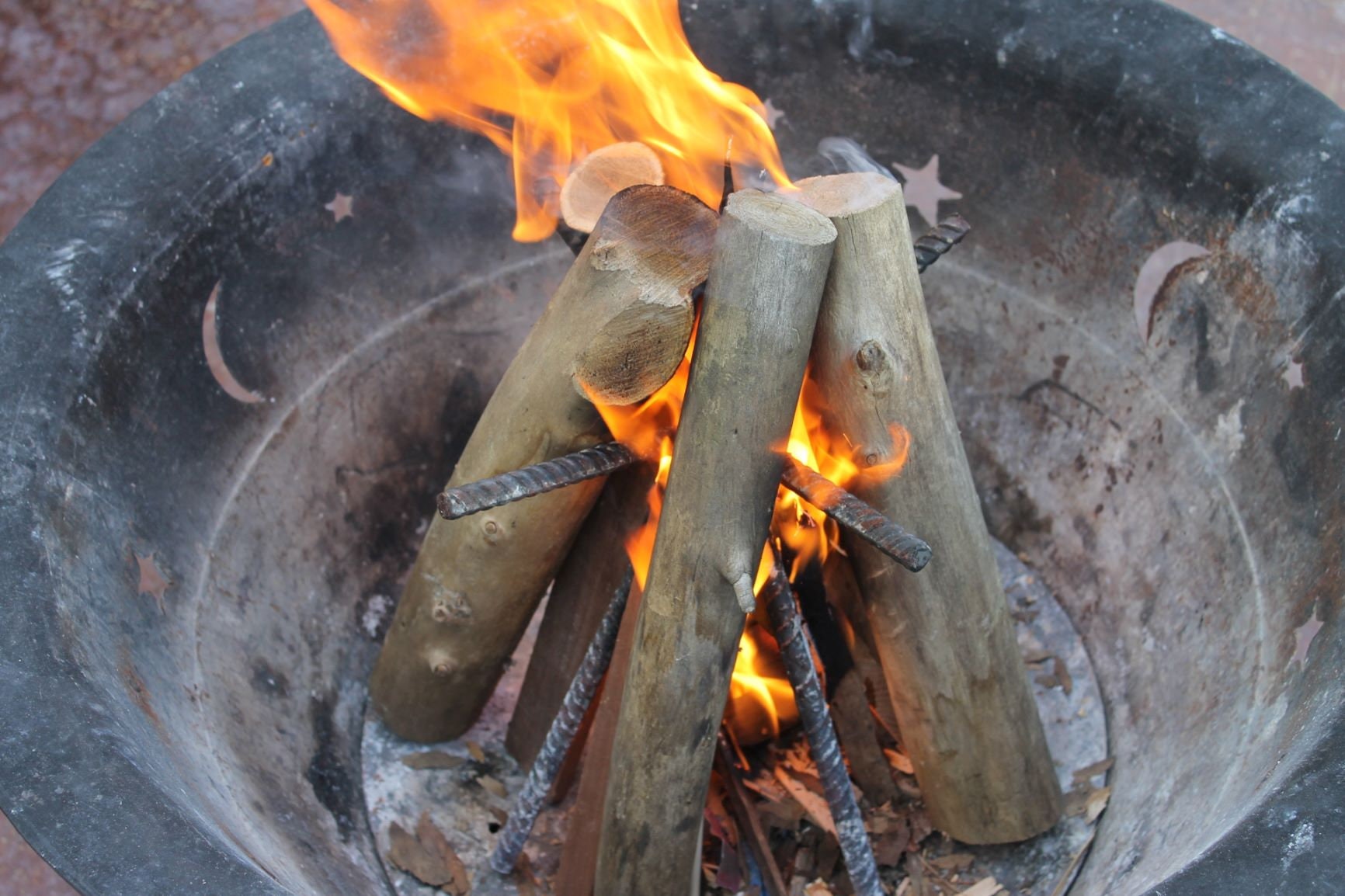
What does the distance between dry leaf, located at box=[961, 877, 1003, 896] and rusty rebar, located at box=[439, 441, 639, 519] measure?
1.07 meters

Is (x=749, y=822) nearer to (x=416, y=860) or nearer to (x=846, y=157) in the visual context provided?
(x=416, y=860)

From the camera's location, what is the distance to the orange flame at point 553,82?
2131 mm

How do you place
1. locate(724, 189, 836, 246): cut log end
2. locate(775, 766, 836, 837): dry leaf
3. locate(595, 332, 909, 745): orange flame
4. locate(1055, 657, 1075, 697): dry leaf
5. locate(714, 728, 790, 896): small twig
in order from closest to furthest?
locate(724, 189, 836, 246): cut log end, locate(595, 332, 909, 745): orange flame, locate(714, 728, 790, 896): small twig, locate(775, 766, 836, 837): dry leaf, locate(1055, 657, 1075, 697): dry leaf

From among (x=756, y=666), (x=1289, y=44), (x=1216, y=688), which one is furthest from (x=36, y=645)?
(x=1289, y=44)

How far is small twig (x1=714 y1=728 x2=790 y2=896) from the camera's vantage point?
2.24 m

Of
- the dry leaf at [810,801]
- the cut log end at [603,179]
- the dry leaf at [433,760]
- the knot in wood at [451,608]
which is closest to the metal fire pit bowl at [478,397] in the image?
the dry leaf at [433,760]

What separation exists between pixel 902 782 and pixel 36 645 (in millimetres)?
1602

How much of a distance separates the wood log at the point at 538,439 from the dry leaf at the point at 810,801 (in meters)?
0.61

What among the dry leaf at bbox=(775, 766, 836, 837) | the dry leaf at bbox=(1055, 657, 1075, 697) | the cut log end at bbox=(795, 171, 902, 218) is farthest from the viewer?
the dry leaf at bbox=(1055, 657, 1075, 697)

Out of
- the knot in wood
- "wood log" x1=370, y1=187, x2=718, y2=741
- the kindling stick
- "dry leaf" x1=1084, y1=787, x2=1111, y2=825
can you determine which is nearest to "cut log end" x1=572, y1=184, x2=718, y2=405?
"wood log" x1=370, y1=187, x2=718, y2=741

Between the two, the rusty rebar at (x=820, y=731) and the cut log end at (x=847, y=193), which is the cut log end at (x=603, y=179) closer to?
the cut log end at (x=847, y=193)

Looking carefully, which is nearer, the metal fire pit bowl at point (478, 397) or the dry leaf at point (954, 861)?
the metal fire pit bowl at point (478, 397)

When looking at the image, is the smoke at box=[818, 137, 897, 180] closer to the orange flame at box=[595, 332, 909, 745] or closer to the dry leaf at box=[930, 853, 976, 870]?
the orange flame at box=[595, 332, 909, 745]

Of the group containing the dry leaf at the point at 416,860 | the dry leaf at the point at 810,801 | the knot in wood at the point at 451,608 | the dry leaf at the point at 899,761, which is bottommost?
the dry leaf at the point at 416,860
